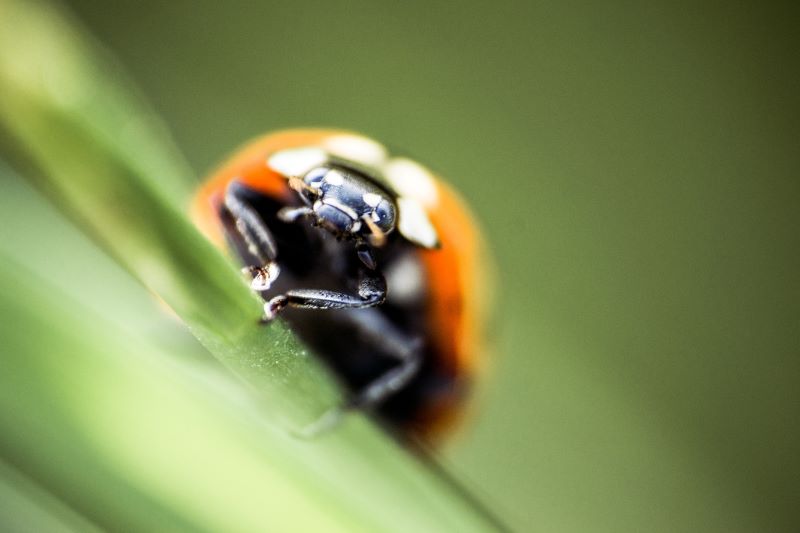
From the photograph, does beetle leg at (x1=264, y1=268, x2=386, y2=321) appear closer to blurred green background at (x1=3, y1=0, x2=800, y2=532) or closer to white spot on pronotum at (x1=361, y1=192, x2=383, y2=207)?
white spot on pronotum at (x1=361, y1=192, x2=383, y2=207)

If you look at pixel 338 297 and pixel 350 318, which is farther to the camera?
pixel 350 318

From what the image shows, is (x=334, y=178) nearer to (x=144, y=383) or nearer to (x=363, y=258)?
(x=363, y=258)

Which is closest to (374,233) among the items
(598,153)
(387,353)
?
(387,353)

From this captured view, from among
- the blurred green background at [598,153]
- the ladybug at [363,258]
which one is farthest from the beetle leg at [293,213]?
the blurred green background at [598,153]

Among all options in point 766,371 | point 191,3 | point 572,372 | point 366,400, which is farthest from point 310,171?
point 766,371

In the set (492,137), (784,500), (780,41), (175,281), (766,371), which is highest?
(780,41)

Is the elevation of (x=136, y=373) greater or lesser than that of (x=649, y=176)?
lesser

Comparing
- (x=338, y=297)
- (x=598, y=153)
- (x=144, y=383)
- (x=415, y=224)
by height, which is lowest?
(x=144, y=383)

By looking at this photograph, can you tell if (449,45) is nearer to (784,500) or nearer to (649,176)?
(649,176)
